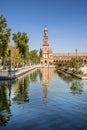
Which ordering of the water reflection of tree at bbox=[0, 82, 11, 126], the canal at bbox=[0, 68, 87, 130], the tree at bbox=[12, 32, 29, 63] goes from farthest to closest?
the tree at bbox=[12, 32, 29, 63]
the water reflection of tree at bbox=[0, 82, 11, 126]
the canal at bbox=[0, 68, 87, 130]

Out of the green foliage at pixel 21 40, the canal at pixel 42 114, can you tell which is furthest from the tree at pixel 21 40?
the canal at pixel 42 114

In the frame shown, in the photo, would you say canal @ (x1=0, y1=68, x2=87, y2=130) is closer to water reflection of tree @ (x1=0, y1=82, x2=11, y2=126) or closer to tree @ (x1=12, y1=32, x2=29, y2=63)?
water reflection of tree @ (x1=0, y1=82, x2=11, y2=126)

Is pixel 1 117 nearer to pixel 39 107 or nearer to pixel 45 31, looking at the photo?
pixel 39 107

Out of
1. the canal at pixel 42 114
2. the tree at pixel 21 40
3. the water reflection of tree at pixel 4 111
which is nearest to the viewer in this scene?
the canal at pixel 42 114

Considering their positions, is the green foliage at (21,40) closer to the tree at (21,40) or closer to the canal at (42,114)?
the tree at (21,40)

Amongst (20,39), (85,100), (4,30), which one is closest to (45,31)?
(20,39)

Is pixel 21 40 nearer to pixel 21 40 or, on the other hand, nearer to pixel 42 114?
pixel 21 40

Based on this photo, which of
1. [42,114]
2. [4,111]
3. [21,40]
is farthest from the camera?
[21,40]

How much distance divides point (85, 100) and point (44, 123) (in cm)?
868

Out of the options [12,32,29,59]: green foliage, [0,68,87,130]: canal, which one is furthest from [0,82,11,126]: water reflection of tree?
[12,32,29,59]: green foliage

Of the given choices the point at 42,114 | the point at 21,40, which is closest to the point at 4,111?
the point at 42,114

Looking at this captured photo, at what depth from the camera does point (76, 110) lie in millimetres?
18312

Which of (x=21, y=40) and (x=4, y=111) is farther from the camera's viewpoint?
(x=21, y=40)

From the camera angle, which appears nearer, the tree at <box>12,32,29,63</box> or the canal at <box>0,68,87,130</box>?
the canal at <box>0,68,87,130</box>
